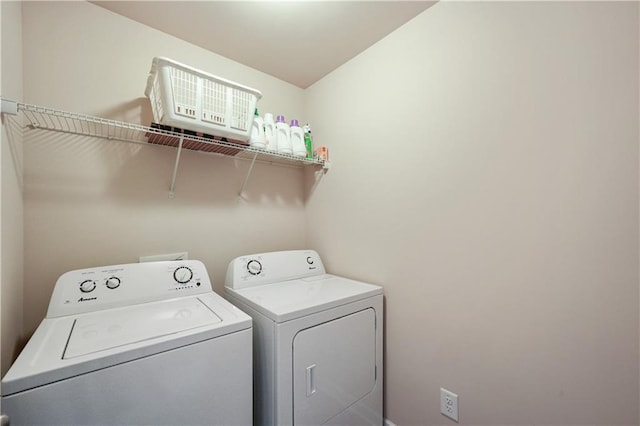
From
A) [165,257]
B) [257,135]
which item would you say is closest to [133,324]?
[165,257]

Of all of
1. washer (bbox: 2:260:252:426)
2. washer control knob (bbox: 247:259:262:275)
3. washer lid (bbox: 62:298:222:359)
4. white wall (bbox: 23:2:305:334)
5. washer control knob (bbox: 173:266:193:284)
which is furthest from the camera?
washer control knob (bbox: 247:259:262:275)

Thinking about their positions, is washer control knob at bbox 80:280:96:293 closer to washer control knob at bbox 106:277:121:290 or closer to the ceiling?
washer control knob at bbox 106:277:121:290

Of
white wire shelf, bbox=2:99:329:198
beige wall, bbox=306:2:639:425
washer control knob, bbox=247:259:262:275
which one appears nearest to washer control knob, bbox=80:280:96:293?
white wire shelf, bbox=2:99:329:198

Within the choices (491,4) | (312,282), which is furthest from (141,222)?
(491,4)

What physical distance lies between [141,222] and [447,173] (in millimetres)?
1777

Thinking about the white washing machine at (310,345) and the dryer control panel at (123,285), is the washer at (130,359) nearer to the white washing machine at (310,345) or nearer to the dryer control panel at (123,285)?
the dryer control panel at (123,285)

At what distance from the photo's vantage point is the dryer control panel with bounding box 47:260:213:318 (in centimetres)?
115

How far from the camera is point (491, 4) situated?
1.22m

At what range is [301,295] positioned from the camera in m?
1.45

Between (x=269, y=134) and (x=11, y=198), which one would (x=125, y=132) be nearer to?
(x=11, y=198)

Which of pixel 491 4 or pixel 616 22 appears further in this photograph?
pixel 491 4

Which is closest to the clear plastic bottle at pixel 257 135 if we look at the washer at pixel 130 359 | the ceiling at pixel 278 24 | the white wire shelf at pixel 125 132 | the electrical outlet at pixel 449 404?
the white wire shelf at pixel 125 132

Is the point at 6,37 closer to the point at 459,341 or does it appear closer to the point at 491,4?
the point at 491,4

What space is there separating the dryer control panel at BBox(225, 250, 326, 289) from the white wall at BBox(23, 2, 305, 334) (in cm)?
28
